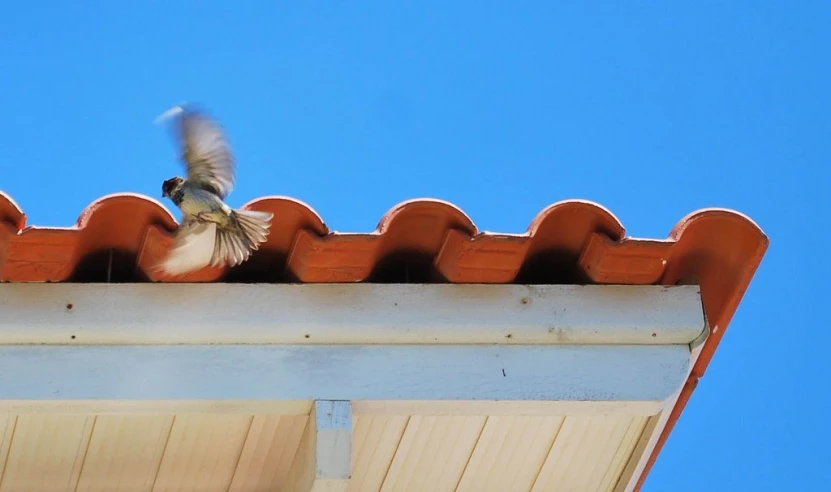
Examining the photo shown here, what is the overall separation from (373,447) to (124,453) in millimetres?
653

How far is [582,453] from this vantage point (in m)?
3.72

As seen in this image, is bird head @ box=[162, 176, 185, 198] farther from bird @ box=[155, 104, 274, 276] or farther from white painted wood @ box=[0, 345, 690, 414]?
white painted wood @ box=[0, 345, 690, 414]

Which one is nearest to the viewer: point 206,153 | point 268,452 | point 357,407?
point 357,407

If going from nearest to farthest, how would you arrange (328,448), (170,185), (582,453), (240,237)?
(328,448), (240,237), (582,453), (170,185)

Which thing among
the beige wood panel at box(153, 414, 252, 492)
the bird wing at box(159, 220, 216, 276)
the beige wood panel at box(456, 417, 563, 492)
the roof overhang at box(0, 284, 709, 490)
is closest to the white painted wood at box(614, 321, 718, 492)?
the roof overhang at box(0, 284, 709, 490)

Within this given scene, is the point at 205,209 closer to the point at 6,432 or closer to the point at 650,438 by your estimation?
the point at 6,432

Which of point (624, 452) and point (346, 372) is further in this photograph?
point (624, 452)

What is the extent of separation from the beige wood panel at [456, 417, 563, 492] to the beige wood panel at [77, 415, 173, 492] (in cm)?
84

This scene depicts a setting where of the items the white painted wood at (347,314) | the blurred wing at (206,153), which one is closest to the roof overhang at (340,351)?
the white painted wood at (347,314)

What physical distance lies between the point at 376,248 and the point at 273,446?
620 millimetres

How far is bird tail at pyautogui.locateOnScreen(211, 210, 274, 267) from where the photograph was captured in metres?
3.38

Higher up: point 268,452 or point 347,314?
point 347,314

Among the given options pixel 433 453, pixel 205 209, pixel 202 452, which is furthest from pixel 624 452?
pixel 205 209

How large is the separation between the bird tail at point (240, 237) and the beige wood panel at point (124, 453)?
17.0 inches
